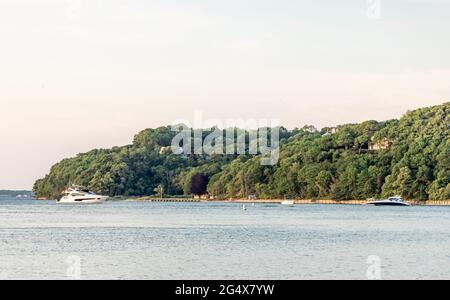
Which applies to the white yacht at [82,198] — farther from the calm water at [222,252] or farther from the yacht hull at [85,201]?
the calm water at [222,252]

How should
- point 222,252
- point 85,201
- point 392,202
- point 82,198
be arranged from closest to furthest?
point 222,252 < point 392,202 < point 82,198 < point 85,201

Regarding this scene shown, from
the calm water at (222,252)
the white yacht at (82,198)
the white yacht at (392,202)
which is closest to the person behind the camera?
the calm water at (222,252)

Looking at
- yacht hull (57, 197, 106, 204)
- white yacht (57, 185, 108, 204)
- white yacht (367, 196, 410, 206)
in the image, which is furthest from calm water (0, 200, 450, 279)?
yacht hull (57, 197, 106, 204)

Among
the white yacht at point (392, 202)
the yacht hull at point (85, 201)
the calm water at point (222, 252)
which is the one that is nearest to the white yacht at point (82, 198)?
the yacht hull at point (85, 201)

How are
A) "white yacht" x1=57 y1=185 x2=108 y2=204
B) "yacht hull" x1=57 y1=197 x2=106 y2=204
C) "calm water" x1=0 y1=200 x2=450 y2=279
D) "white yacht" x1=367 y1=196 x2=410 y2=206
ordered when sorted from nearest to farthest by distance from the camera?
"calm water" x1=0 y1=200 x2=450 y2=279 → "white yacht" x1=367 y1=196 x2=410 y2=206 → "white yacht" x1=57 y1=185 x2=108 y2=204 → "yacht hull" x1=57 y1=197 x2=106 y2=204

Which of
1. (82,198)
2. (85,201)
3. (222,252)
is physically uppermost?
(82,198)

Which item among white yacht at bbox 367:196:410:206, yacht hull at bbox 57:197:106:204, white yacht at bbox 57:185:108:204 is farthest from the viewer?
yacht hull at bbox 57:197:106:204

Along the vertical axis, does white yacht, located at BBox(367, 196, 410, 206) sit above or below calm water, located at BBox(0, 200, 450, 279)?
above

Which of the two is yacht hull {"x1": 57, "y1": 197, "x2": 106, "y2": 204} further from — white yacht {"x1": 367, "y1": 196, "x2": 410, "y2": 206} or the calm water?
the calm water

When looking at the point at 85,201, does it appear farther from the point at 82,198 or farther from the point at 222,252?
the point at 222,252

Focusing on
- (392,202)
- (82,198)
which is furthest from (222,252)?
(82,198)

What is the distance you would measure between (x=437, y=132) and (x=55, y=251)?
476 ft

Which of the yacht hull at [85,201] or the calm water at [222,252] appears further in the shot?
the yacht hull at [85,201]
